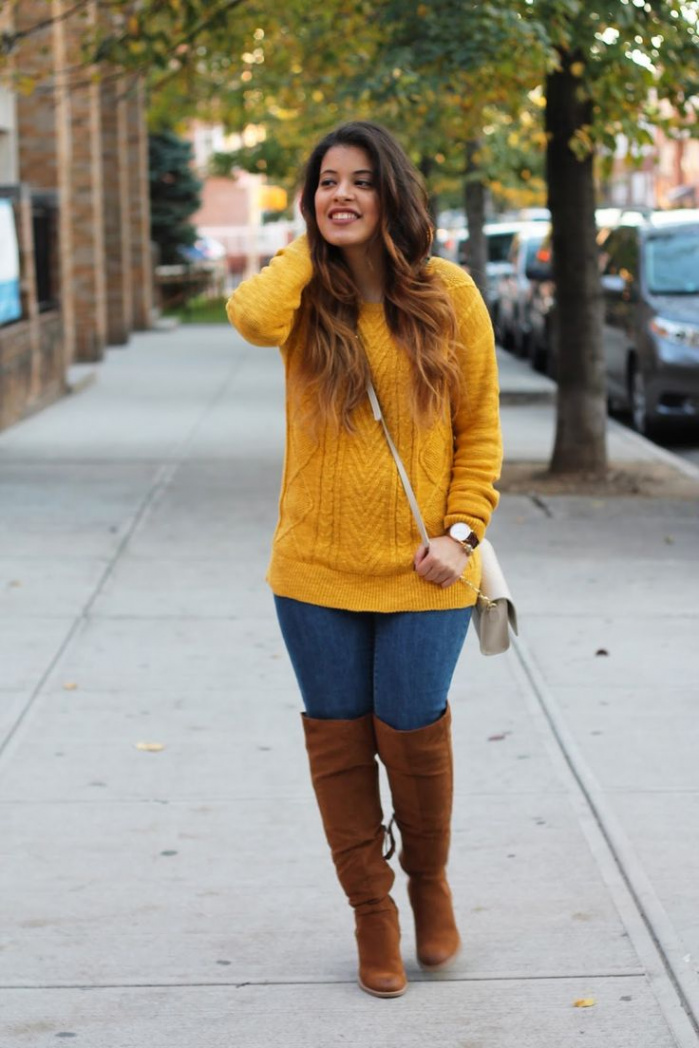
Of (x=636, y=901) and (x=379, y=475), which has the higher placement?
(x=379, y=475)

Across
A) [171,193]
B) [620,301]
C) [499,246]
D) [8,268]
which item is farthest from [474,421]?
[171,193]

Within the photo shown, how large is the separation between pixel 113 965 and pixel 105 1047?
417 millimetres

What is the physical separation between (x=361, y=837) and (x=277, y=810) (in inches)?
51.3

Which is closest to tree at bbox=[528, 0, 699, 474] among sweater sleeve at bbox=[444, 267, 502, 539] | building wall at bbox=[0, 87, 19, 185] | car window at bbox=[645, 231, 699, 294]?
car window at bbox=[645, 231, 699, 294]

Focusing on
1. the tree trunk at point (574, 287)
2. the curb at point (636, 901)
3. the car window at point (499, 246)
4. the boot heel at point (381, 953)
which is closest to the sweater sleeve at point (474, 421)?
the boot heel at point (381, 953)

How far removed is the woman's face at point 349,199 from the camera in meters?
3.50

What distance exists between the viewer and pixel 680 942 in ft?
13.3

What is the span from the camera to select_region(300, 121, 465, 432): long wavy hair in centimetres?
→ 350

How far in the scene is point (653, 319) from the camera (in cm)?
1437

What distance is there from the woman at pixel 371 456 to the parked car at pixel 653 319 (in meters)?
10.7

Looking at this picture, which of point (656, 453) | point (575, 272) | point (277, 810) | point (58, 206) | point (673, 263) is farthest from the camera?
point (58, 206)

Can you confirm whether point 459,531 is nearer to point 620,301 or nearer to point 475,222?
point 620,301

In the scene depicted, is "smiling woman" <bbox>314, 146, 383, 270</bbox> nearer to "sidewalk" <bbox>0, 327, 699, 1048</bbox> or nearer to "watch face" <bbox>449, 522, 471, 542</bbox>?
"watch face" <bbox>449, 522, 471, 542</bbox>

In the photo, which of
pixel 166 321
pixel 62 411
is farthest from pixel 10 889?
pixel 166 321
